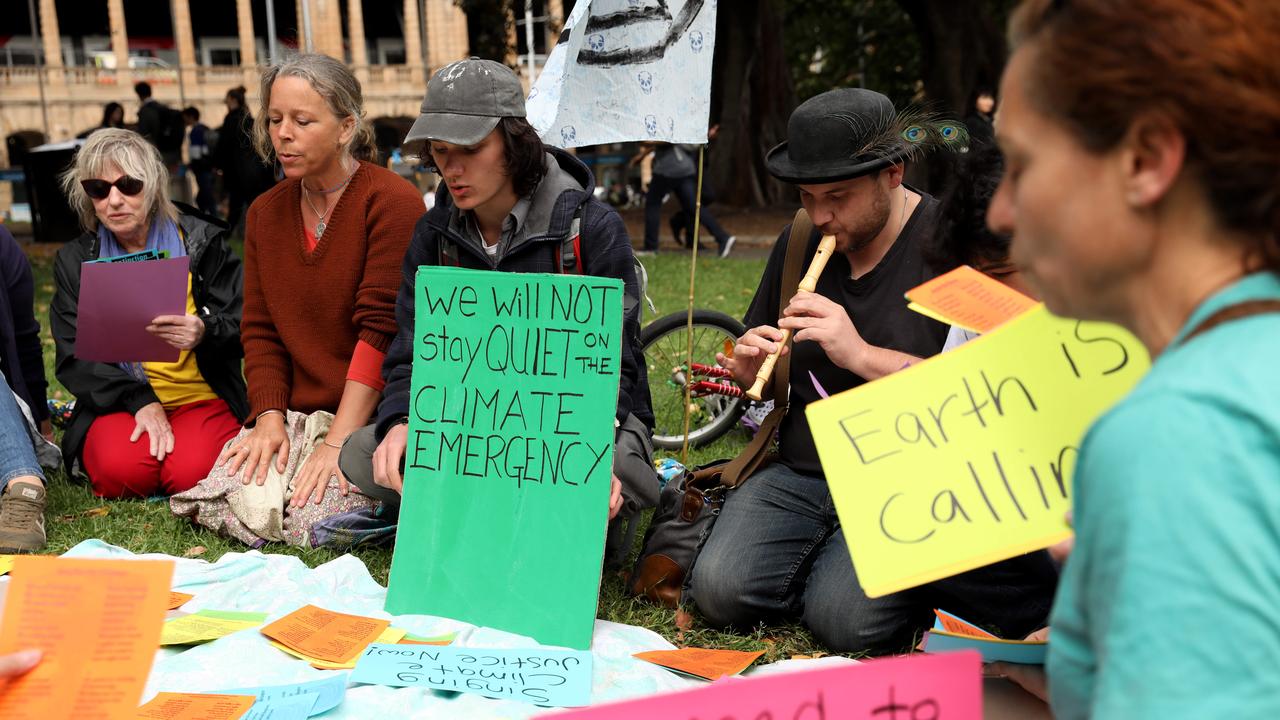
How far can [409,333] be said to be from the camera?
3527 mm

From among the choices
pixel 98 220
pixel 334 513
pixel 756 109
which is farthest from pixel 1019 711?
pixel 756 109

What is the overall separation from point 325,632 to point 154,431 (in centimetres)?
168

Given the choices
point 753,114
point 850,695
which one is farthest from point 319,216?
point 753,114

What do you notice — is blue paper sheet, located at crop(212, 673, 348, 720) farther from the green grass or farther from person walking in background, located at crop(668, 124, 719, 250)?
person walking in background, located at crop(668, 124, 719, 250)

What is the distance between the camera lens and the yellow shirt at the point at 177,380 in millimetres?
4480

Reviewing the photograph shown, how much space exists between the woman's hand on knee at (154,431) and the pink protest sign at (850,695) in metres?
3.56

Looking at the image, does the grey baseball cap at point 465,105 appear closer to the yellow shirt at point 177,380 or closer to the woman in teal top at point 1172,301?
the yellow shirt at point 177,380

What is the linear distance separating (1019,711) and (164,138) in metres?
15.0

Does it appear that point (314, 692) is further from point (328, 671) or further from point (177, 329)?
point (177, 329)

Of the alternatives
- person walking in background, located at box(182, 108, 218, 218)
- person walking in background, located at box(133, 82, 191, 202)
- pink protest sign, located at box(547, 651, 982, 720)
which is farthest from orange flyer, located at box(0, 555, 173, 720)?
person walking in background, located at box(182, 108, 218, 218)

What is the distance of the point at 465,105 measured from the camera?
330cm

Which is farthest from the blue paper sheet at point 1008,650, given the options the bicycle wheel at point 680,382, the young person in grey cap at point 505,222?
the bicycle wheel at point 680,382

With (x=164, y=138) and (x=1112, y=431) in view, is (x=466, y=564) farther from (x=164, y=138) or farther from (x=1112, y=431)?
(x=164, y=138)

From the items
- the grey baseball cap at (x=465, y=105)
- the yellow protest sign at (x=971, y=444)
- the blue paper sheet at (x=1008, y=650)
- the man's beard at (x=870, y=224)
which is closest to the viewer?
the yellow protest sign at (x=971, y=444)
